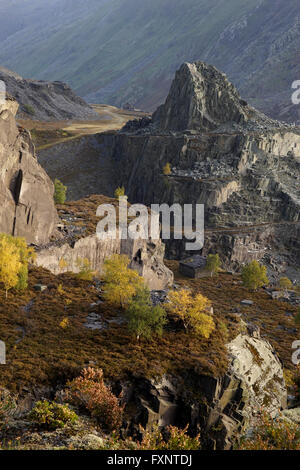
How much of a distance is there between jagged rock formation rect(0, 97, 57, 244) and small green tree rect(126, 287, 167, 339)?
18905mm

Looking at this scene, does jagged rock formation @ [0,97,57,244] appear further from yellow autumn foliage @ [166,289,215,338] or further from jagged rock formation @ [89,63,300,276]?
jagged rock formation @ [89,63,300,276]

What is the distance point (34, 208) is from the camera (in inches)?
1700

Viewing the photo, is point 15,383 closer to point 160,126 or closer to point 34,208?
point 34,208

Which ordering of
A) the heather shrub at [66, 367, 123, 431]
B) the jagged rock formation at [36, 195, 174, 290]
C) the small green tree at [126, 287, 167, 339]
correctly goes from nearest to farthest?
the heather shrub at [66, 367, 123, 431] < the small green tree at [126, 287, 167, 339] < the jagged rock formation at [36, 195, 174, 290]

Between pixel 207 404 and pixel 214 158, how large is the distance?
85057 millimetres

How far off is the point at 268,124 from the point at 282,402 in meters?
98.3

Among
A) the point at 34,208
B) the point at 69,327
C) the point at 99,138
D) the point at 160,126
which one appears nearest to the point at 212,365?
the point at 69,327

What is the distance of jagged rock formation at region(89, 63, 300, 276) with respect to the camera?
3733 inches

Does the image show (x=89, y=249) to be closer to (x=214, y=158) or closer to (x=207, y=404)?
(x=207, y=404)

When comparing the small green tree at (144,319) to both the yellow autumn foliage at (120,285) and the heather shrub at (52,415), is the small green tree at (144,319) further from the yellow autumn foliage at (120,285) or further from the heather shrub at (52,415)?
the heather shrub at (52,415)

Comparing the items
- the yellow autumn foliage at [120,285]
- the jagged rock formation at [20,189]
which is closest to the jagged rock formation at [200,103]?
the jagged rock formation at [20,189]

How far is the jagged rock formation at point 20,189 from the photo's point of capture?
133 feet

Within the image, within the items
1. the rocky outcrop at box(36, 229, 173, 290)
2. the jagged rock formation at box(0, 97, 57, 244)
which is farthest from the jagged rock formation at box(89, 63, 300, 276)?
the jagged rock formation at box(0, 97, 57, 244)

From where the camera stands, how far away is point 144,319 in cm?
2722
